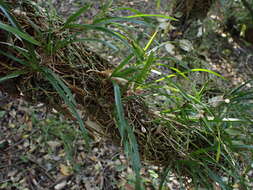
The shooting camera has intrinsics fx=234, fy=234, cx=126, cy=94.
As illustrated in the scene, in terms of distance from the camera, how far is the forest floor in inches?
51.4

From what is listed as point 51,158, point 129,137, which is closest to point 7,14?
point 129,137

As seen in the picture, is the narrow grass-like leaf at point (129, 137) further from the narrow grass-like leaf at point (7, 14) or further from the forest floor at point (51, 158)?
the forest floor at point (51, 158)

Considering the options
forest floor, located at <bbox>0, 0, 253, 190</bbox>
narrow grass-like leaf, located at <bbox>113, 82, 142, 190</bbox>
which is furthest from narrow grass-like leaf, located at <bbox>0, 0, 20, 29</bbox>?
forest floor, located at <bbox>0, 0, 253, 190</bbox>

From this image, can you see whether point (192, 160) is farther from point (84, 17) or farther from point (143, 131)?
point (84, 17)

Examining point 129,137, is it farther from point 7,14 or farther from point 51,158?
point 51,158

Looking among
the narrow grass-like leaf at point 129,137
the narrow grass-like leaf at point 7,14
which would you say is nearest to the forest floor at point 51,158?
the narrow grass-like leaf at point 129,137

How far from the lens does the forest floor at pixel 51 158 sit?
131 centimetres

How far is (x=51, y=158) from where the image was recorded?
1405 millimetres

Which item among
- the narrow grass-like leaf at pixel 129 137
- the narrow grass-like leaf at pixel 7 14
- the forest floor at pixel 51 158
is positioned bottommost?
the forest floor at pixel 51 158

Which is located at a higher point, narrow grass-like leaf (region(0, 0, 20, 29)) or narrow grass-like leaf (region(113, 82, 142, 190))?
narrow grass-like leaf (region(0, 0, 20, 29))

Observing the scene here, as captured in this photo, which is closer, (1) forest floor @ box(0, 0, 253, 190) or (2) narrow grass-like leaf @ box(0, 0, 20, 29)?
(2) narrow grass-like leaf @ box(0, 0, 20, 29)

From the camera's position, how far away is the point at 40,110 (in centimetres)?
157

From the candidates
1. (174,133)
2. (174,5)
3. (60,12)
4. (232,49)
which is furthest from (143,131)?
(232,49)

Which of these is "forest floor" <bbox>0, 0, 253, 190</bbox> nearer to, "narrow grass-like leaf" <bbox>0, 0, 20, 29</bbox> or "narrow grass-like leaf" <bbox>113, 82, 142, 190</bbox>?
"narrow grass-like leaf" <bbox>113, 82, 142, 190</bbox>
